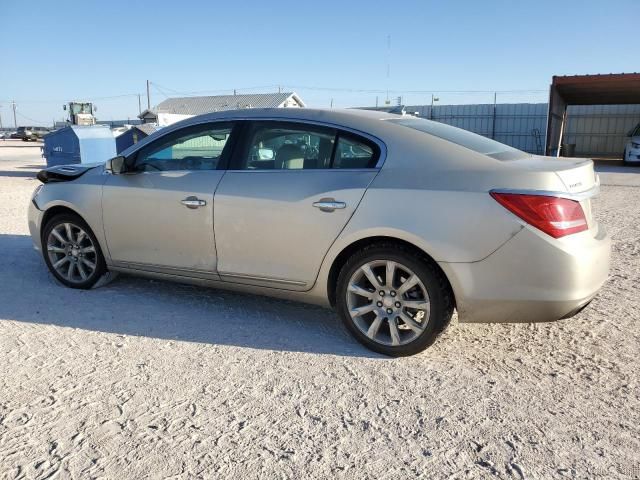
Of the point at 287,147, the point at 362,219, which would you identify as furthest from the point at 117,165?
the point at 362,219

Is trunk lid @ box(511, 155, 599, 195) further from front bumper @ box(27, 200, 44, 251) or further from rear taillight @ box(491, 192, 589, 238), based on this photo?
front bumper @ box(27, 200, 44, 251)

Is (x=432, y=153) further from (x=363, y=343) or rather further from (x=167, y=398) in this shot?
(x=167, y=398)

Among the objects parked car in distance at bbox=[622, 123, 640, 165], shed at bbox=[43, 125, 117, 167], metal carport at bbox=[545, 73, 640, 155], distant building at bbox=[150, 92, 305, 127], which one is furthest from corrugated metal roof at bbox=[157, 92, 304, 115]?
shed at bbox=[43, 125, 117, 167]

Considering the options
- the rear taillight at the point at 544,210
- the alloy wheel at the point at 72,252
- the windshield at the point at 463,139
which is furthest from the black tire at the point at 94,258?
the rear taillight at the point at 544,210

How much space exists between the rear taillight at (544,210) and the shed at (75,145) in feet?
41.4

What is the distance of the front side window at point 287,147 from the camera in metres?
3.65

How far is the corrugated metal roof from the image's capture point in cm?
4662

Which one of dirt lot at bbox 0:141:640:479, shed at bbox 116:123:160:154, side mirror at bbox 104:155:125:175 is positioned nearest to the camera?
dirt lot at bbox 0:141:640:479

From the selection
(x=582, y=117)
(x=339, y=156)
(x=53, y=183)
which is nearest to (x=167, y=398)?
(x=339, y=156)

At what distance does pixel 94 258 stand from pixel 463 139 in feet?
10.4

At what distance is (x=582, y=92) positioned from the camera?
23.4 metres

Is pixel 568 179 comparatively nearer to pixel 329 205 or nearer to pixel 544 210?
pixel 544 210

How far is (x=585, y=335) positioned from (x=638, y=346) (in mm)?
322

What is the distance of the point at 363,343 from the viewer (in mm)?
3508
